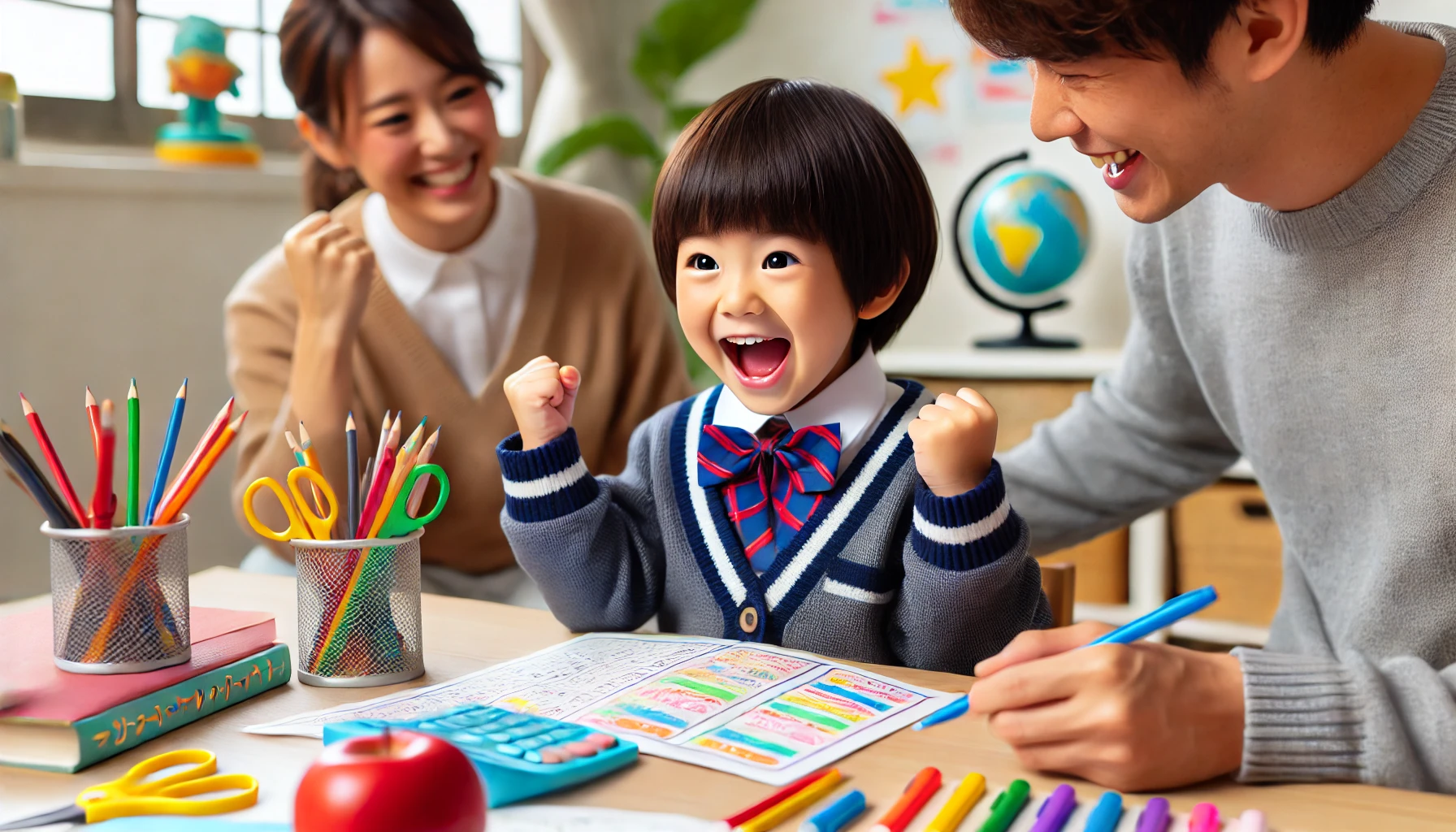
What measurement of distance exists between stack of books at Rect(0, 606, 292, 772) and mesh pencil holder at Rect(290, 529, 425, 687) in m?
0.02

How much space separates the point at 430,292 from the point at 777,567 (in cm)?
79

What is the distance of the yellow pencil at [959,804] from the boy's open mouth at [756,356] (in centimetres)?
35

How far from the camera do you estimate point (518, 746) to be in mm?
644

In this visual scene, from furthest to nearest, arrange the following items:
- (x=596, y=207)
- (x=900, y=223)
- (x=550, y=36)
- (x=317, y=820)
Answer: (x=550, y=36) → (x=596, y=207) → (x=900, y=223) → (x=317, y=820)

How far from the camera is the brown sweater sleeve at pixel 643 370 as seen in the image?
1.63 meters

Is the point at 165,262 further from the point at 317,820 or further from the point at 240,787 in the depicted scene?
the point at 317,820

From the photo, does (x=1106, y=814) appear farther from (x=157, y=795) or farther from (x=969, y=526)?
(x=157, y=795)

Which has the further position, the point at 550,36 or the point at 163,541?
the point at 550,36

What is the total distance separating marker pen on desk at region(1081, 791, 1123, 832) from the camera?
23.3 inches

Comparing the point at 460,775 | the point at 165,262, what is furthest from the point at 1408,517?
the point at 165,262

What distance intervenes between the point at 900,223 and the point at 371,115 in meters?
0.80

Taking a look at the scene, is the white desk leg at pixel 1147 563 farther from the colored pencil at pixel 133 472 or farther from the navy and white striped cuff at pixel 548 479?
the colored pencil at pixel 133 472

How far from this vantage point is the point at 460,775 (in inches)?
21.0

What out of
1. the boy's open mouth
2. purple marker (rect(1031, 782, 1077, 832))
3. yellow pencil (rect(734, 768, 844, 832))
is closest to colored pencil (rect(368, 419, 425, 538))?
the boy's open mouth
